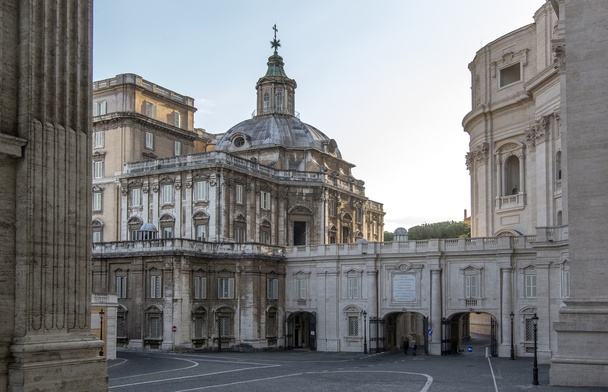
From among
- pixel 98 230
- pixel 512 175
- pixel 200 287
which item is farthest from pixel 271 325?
pixel 512 175

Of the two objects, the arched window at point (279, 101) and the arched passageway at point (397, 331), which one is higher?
the arched window at point (279, 101)

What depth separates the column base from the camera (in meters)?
17.7

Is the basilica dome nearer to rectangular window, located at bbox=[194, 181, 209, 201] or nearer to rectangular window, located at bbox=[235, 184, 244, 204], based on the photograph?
rectangular window, located at bbox=[235, 184, 244, 204]

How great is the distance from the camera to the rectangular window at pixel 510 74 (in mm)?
63806

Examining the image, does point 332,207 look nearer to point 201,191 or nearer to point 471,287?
point 201,191

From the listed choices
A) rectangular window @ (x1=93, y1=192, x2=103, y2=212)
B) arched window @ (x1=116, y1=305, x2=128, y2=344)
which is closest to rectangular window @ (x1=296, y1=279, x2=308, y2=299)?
arched window @ (x1=116, y1=305, x2=128, y2=344)

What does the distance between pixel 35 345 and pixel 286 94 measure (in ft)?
237

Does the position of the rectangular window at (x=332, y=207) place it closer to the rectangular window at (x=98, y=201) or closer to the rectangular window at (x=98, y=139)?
the rectangular window at (x=98, y=201)

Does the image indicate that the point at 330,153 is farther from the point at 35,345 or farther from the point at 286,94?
the point at 35,345

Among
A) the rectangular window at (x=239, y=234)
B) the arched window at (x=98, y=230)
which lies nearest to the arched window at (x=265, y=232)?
the rectangular window at (x=239, y=234)

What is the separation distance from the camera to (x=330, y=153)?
8762 cm

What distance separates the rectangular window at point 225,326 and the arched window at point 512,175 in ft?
80.7

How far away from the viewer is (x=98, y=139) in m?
75.2

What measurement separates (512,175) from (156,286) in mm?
29563
